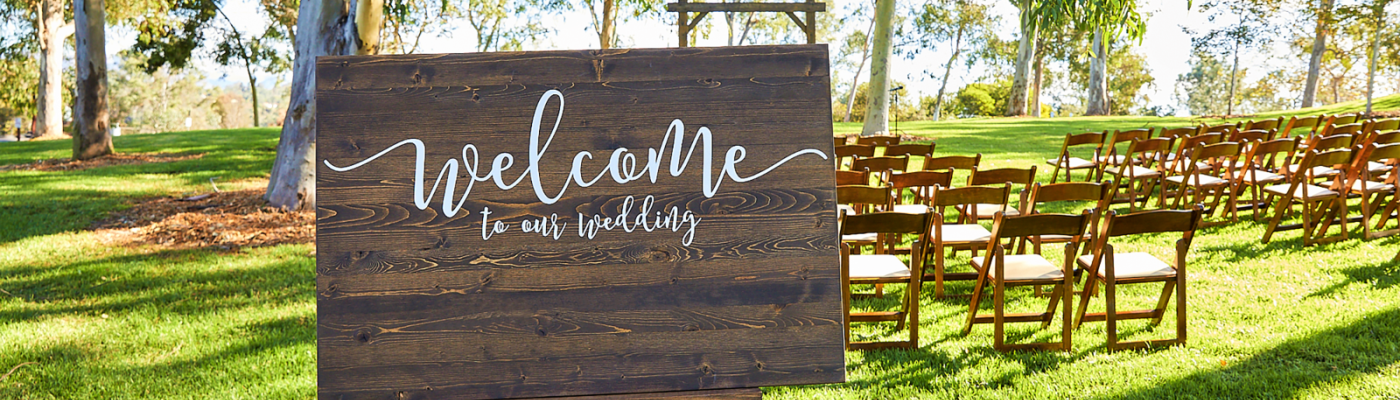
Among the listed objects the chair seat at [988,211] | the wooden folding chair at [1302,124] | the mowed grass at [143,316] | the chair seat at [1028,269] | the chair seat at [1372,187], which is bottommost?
the mowed grass at [143,316]

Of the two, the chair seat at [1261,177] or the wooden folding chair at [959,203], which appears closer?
the wooden folding chair at [959,203]

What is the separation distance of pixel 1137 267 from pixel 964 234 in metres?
1.04

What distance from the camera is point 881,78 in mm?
15508

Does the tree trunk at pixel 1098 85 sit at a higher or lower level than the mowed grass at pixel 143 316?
higher

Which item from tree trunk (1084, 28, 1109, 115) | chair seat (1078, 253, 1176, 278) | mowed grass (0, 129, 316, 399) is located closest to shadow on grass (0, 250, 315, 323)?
mowed grass (0, 129, 316, 399)

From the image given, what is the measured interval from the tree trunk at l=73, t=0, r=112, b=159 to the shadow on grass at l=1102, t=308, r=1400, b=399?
14.8 metres

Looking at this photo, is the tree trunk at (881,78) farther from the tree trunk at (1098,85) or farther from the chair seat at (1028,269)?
the tree trunk at (1098,85)

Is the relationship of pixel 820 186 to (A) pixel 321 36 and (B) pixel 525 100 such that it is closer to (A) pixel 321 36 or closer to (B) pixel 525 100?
(B) pixel 525 100

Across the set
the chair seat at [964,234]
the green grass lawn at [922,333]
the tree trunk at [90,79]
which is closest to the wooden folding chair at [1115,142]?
the green grass lawn at [922,333]

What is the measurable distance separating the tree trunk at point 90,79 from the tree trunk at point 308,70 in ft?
22.4

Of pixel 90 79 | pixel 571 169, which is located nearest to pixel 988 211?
pixel 571 169

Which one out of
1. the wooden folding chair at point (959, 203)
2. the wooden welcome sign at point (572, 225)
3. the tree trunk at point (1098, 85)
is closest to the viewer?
the wooden welcome sign at point (572, 225)

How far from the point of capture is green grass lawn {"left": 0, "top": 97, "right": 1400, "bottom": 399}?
3344mm

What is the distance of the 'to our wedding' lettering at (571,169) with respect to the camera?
2271 millimetres
